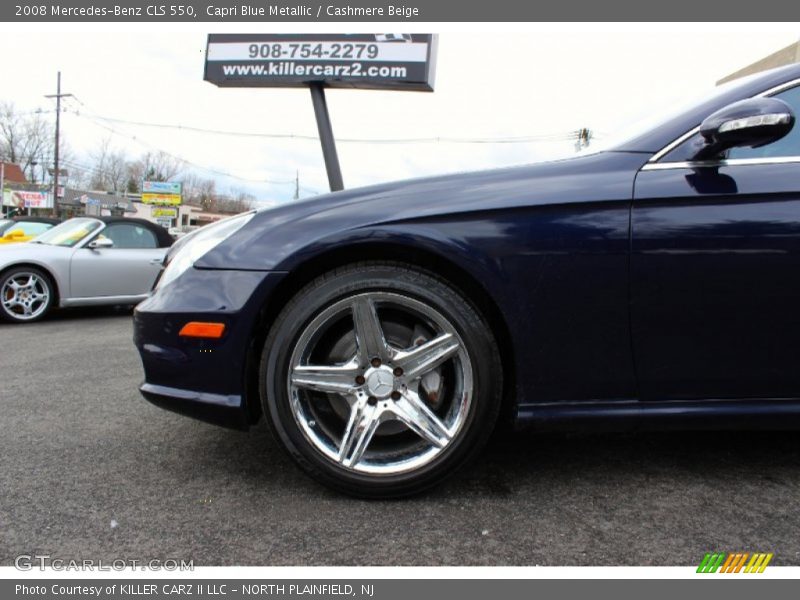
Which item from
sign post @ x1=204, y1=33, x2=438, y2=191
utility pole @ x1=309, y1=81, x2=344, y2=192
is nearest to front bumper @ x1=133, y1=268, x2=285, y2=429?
sign post @ x1=204, y1=33, x2=438, y2=191

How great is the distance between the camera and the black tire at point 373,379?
182 cm

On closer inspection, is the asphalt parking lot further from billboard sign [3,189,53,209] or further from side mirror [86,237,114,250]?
billboard sign [3,189,53,209]

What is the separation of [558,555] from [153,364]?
4.85ft

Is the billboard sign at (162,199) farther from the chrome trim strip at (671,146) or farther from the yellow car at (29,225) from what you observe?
the chrome trim strip at (671,146)

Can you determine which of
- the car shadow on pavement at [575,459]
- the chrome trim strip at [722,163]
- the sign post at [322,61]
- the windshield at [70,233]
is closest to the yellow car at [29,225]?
the windshield at [70,233]

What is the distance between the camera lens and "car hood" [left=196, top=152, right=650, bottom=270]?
5.98 ft

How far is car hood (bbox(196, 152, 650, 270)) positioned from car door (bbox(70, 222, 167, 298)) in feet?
16.6

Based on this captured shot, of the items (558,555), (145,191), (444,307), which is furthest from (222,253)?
(145,191)

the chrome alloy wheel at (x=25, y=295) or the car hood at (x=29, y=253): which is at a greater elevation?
the car hood at (x=29, y=253)

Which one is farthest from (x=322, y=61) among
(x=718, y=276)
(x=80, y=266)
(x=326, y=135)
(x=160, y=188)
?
(x=160, y=188)

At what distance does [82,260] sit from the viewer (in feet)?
20.8

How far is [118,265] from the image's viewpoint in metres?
6.47

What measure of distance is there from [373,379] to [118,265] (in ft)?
18.8
